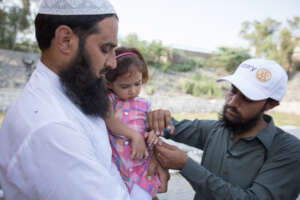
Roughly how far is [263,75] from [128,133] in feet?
3.92

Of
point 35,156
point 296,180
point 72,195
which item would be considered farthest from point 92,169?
point 296,180

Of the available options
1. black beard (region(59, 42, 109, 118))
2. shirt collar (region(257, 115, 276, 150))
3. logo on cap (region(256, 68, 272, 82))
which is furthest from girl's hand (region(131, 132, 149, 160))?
logo on cap (region(256, 68, 272, 82))

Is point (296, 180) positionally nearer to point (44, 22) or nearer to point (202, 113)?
point (44, 22)

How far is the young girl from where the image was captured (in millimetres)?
1685

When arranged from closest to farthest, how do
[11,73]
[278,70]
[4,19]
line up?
[278,70] → [11,73] → [4,19]

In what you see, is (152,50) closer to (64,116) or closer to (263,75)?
(263,75)

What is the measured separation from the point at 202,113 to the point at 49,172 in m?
13.7

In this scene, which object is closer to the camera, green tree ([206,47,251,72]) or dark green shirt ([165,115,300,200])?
dark green shirt ([165,115,300,200])

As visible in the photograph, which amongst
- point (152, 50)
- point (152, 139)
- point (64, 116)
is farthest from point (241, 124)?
point (152, 50)

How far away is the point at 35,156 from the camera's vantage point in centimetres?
88

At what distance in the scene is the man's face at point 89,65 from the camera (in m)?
1.17

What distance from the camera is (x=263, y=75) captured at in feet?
5.54

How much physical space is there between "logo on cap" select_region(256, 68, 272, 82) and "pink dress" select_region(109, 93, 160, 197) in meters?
1.05

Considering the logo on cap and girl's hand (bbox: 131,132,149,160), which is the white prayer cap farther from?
the logo on cap
